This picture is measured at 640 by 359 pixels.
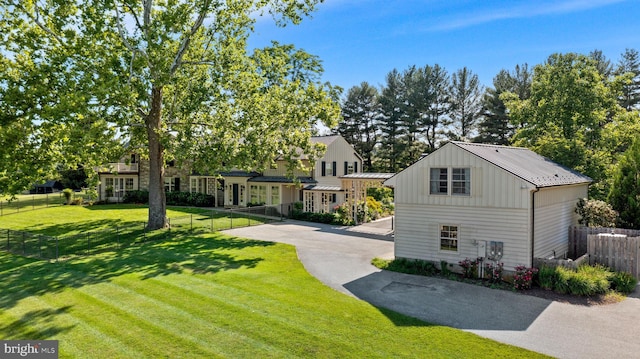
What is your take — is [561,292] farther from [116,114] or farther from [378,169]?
[378,169]

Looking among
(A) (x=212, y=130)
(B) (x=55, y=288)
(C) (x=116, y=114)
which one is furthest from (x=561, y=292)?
(C) (x=116, y=114)

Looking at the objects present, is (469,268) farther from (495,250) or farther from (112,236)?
(112,236)

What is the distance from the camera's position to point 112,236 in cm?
2253

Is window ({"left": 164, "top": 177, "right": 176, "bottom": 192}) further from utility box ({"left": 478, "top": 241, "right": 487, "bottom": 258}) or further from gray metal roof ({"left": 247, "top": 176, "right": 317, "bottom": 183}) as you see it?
utility box ({"left": 478, "top": 241, "right": 487, "bottom": 258})

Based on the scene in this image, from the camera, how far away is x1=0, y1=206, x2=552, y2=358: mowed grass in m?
8.95

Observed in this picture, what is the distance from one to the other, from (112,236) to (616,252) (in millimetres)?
24160

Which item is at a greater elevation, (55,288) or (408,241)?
(408,241)

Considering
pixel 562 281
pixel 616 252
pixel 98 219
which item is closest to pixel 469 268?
pixel 562 281

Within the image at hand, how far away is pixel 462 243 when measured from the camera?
604 inches

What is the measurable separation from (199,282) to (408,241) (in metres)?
8.41

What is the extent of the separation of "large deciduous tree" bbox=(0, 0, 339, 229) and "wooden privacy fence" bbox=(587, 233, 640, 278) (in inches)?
645

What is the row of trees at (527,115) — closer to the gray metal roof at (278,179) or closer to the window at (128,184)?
the gray metal roof at (278,179)

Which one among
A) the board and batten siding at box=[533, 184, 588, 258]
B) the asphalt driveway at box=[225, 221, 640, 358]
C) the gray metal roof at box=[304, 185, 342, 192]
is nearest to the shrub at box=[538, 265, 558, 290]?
the asphalt driveway at box=[225, 221, 640, 358]

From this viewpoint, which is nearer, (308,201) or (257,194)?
(308,201)
